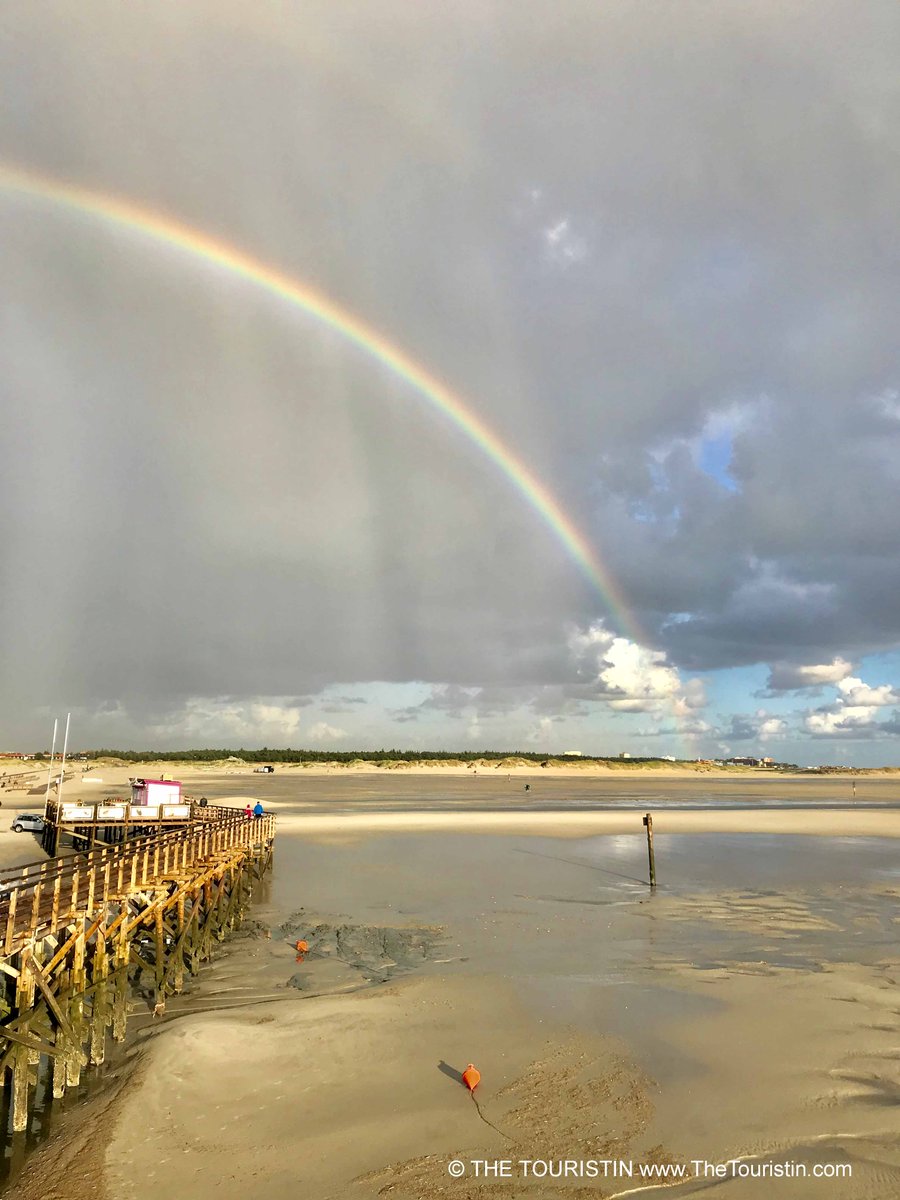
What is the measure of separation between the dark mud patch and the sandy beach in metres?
0.13

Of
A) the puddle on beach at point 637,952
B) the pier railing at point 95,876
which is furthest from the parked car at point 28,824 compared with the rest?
the pier railing at point 95,876

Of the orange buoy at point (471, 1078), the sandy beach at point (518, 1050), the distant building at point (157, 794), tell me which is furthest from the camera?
the distant building at point (157, 794)

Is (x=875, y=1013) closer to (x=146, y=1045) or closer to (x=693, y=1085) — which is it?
(x=693, y=1085)

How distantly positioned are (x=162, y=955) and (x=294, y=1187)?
35.6 feet

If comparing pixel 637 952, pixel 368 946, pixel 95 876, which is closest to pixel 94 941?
pixel 95 876

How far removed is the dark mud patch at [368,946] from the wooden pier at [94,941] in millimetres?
3144

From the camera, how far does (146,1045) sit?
632 inches

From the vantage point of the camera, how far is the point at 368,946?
923 inches

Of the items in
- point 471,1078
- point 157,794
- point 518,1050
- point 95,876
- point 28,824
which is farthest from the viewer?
point 28,824

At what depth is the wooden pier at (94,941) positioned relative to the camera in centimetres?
1452

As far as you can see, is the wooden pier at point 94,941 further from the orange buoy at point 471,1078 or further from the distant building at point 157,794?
the distant building at point 157,794

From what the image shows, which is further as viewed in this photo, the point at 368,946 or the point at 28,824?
the point at 28,824

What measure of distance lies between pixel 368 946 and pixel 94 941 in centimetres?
785

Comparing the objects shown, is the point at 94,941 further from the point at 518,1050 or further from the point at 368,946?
the point at 518,1050
